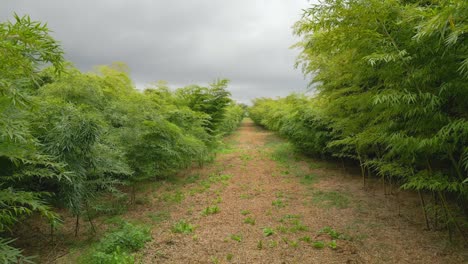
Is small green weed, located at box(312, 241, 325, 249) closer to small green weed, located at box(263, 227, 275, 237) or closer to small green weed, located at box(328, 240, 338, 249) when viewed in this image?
small green weed, located at box(328, 240, 338, 249)

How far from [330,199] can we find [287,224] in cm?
151

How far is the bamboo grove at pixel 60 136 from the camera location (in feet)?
6.24

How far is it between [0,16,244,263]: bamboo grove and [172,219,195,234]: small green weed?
101 cm

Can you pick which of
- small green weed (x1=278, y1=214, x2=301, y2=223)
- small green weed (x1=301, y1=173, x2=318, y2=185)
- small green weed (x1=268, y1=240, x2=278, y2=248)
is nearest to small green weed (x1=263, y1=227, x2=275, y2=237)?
small green weed (x1=268, y1=240, x2=278, y2=248)

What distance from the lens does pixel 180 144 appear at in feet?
17.2

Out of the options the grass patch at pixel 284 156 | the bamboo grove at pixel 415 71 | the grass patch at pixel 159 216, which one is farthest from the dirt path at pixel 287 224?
the grass patch at pixel 284 156

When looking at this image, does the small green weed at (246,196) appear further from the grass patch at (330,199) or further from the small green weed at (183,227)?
the small green weed at (183,227)

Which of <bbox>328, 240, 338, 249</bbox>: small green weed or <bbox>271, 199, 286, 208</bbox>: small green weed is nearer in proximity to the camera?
<bbox>328, 240, 338, 249</bbox>: small green weed

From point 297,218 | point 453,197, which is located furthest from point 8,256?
point 453,197

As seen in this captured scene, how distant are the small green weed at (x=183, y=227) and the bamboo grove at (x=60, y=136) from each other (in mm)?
1012

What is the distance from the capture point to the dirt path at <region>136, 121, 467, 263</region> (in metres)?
2.96

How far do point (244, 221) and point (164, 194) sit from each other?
214 cm

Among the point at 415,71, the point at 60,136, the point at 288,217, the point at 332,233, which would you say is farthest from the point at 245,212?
the point at 415,71

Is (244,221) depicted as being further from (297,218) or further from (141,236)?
(141,236)
